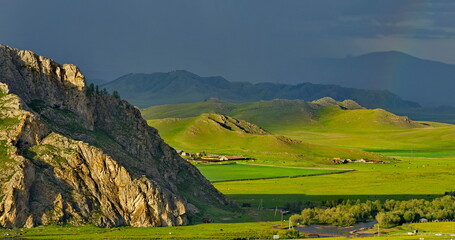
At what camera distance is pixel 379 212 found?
168 m

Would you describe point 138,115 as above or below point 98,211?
above

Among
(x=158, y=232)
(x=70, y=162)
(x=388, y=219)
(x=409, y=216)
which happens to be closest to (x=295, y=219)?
(x=388, y=219)

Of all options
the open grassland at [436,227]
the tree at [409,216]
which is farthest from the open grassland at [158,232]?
the tree at [409,216]

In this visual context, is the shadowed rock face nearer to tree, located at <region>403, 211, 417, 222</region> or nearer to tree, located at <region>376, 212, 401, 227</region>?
tree, located at <region>376, 212, 401, 227</region>

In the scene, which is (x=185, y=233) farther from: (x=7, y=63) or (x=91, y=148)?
(x=7, y=63)

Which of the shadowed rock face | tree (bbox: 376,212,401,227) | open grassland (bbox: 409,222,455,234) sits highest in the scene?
the shadowed rock face

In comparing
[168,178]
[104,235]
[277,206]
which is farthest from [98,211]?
[277,206]

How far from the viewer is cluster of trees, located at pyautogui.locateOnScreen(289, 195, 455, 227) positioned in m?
160

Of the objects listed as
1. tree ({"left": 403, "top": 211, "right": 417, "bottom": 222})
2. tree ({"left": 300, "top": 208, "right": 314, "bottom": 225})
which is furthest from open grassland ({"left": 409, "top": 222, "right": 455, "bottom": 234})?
tree ({"left": 300, "top": 208, "right": 314, "bottom": 225})

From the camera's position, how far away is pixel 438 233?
465 ft

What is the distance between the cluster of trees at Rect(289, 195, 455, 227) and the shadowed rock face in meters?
22.3

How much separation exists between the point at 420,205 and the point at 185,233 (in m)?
67.9

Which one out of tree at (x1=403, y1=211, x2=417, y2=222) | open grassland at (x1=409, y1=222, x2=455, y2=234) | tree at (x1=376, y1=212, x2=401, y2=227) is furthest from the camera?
tree at (x1=403, y1=211, x2=417, y2=222)

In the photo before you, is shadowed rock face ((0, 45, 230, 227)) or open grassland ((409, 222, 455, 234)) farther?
open grassland ((409, 222, 455, 234))
